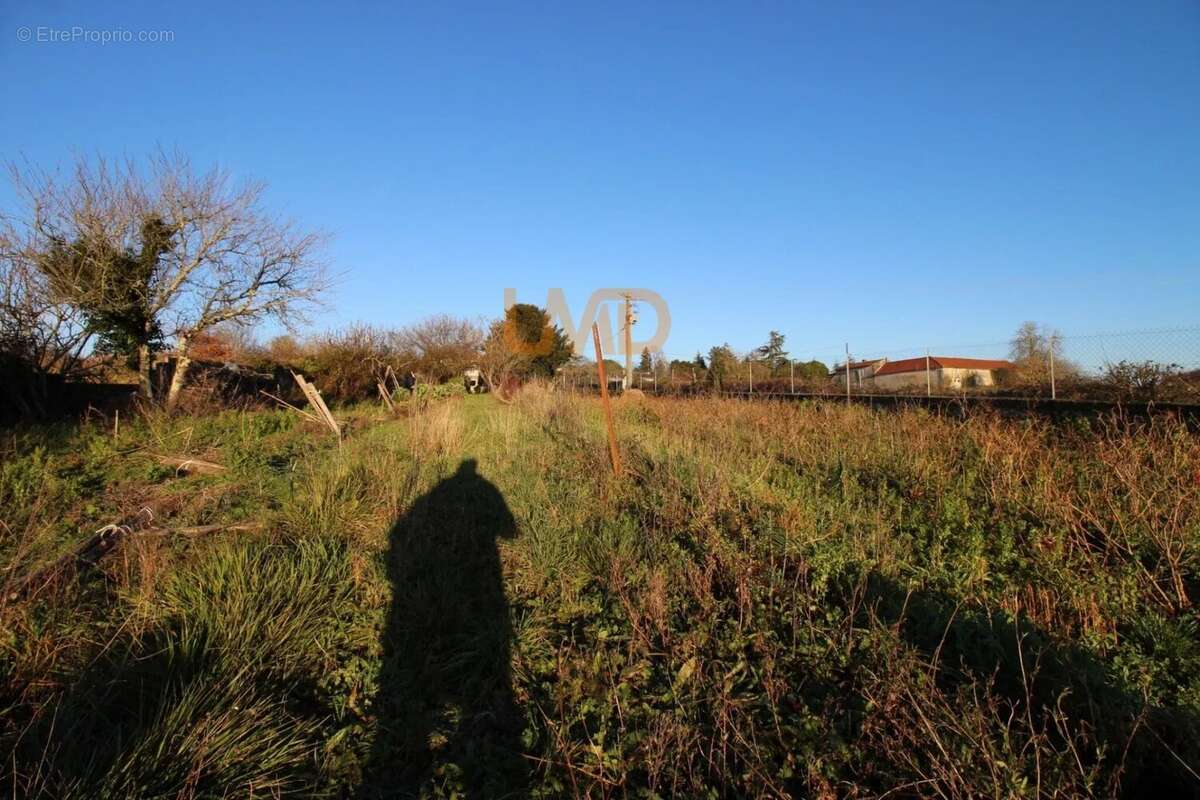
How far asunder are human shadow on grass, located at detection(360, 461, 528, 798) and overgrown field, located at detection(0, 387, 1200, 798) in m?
0.01

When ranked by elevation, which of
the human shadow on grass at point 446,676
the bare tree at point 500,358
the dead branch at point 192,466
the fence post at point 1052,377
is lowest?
the human shadow on grass at point 446,676

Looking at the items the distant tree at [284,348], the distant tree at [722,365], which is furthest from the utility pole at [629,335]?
the distant tree at [284,348]

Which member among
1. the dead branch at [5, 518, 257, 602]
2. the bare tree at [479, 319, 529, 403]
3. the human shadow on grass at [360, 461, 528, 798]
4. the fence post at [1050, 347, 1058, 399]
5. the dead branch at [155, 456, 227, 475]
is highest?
the bare tree at [479, 319, 529, 403]

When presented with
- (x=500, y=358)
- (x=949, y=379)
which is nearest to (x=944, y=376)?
(x=949, y=379)

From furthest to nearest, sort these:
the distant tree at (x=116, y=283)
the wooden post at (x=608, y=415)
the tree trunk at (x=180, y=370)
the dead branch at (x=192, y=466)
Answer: the tree trunk at (x=180, y=370) → the distant tree at (x=116, y=283) → the dead branch at (x=192, y=466) → the wooden post at (x=608, y=415)

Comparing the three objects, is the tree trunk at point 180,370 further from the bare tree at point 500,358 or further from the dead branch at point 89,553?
the bare tree at point 500,358

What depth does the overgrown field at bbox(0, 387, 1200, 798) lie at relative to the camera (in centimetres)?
205

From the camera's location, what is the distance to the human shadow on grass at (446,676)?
2.19 m

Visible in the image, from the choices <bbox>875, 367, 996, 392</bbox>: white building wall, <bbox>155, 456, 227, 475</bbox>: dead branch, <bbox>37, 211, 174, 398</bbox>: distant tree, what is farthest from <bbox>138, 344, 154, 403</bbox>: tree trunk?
<bbox>875, 367, 996, 392</bbox>: white building wall

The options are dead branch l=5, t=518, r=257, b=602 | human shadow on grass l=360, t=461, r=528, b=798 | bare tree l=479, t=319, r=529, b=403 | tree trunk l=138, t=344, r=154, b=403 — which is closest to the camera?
human shadow on grass l=360, t=461, r=528, b=798

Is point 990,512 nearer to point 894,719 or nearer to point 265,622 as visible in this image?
point 894,719

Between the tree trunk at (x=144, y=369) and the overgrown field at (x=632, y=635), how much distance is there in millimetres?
8556

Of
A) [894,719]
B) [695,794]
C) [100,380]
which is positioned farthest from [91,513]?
[100,380]

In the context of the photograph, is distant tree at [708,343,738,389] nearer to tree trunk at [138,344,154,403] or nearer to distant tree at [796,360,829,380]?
distant tree at [796,360,829,380]
